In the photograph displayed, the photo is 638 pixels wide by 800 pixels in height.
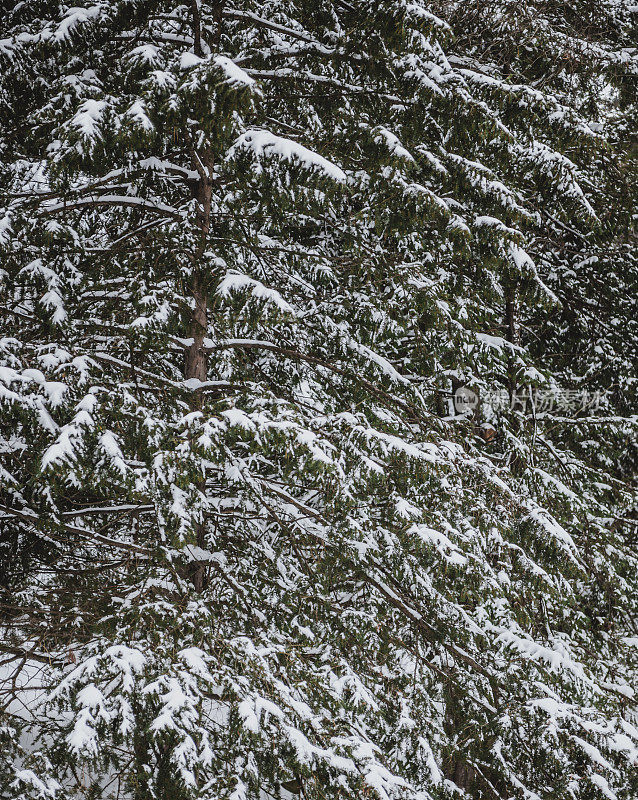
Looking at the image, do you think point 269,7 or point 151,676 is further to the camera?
point 269,7

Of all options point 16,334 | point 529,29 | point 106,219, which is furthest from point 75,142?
point 529,29

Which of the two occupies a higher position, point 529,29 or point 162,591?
point 529,29

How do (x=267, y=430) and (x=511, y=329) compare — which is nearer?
(x=267, y=430)

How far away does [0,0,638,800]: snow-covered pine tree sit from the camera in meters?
4.21

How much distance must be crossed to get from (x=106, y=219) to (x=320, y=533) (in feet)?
12.2

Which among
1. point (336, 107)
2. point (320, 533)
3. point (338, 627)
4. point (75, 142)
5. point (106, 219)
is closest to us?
point (75, 142)

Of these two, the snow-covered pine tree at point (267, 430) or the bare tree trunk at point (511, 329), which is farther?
the bare tree trunk at point (511, 329)

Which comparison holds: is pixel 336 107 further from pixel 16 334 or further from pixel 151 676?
pixel 151 676

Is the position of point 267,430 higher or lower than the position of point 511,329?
higher

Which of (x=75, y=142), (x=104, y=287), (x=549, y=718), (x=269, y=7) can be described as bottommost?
(x=549, y=718)

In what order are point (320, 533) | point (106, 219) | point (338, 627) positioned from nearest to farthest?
point (338, 627)
point (320, 533)
point (106, 219)

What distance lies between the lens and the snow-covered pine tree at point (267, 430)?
4207 millimetres

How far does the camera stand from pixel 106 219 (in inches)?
270

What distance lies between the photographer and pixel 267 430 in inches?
176
